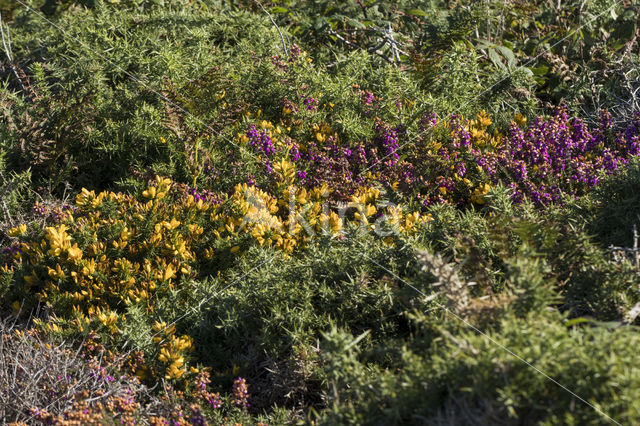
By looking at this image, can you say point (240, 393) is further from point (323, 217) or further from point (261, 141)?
point (261, 141)

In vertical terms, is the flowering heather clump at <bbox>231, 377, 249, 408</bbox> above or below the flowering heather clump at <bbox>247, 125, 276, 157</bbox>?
below

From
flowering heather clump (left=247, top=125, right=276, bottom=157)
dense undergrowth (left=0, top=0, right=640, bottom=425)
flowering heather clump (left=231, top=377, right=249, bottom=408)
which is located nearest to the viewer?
dense undergrowth (left=0, top=0, right=640, bottom=425)

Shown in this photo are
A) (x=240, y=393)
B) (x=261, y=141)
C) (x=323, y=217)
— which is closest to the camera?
(x=240, y=393)

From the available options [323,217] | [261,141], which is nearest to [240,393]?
[323,217]

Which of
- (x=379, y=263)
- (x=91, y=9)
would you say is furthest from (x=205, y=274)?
(x=91, y=9)

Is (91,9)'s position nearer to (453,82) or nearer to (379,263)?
(453,82)

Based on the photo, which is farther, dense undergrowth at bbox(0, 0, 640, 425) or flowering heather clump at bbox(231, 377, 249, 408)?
flowering heather clump at bbox(231, 377, 249, 408)

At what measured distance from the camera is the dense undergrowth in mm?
2213

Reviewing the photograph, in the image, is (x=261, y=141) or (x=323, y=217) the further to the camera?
(x=261, y=141)

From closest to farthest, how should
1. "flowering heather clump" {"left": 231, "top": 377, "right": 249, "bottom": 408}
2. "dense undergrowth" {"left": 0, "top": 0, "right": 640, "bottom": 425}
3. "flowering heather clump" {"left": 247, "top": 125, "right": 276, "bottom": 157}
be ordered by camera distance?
"dense undergrowth" {"left": 0, "top": 0, "right": 640, "bottom": 425}, "flowering heather clump" {"left": 231, "top": 377, "right": 249, "bottom": 408}, "flowering heather clump" {"left": 247, "top": 125, "right": 276, "bottom": 157}

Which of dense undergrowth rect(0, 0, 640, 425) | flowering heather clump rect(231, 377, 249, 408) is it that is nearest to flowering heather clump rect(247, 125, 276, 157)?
dense undergrowth rect(0, 0, 640, 425)

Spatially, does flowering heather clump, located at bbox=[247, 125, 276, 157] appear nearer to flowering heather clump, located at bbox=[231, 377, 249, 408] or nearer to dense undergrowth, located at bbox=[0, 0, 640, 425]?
dense undergrowth, located at bbox=[0, 0, 640, 425]

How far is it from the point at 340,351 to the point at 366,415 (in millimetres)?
235

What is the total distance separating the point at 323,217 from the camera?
3598mm
